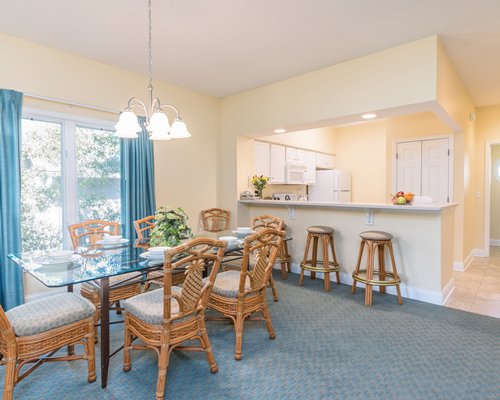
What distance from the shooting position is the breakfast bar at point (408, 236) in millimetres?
3170

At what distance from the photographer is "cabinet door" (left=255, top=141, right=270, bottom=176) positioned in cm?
514

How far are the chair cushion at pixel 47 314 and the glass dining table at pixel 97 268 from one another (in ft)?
0.40

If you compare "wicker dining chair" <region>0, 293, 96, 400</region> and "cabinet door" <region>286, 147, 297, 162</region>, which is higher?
"cabinet door" <region>286, 147, 297, 162</region>

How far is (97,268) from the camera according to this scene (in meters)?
1.94

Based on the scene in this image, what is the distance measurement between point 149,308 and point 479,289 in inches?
156

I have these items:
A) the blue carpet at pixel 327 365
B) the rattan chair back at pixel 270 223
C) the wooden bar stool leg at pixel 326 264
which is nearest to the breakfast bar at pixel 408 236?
the wooden bar stool leg at pixel 326 264

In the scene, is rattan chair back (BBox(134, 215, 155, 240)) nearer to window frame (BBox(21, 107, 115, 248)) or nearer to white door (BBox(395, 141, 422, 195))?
window frame (BBox(21, 107, 115, 248))

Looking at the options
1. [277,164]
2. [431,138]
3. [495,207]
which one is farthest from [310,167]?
[495,207]

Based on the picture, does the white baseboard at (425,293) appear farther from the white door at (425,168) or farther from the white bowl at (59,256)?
the white bowl at (59,256)

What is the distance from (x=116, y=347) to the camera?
235cm

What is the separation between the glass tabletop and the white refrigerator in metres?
4.76

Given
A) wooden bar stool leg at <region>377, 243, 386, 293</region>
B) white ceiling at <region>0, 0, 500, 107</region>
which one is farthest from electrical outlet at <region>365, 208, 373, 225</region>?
white ceiling at <region>0, 0, 500, 107</region>

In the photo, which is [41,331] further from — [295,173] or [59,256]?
[295,173]

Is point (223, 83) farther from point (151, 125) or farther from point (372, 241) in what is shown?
point (372, 241)
